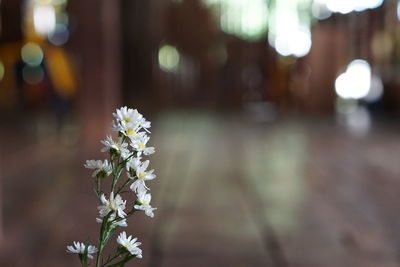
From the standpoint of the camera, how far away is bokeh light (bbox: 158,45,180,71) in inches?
314

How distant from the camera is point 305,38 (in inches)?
320

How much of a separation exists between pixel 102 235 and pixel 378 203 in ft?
6.51

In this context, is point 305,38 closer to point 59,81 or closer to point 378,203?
point 59,81

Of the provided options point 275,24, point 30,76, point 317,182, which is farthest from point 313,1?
point 317,182

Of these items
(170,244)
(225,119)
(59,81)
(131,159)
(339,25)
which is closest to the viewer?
(131,159)

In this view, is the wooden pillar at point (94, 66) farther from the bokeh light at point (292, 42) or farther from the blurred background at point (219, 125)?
the bokeh light at point (292, 42)

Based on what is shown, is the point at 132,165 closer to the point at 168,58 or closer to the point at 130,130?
the point at 130,130

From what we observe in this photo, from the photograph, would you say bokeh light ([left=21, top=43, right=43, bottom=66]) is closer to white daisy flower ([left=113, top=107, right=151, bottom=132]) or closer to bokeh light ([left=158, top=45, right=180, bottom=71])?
bokeh light ([left=158, top=45, right=180, bottom=71])

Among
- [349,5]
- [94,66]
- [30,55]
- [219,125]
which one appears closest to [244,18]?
[349,5]

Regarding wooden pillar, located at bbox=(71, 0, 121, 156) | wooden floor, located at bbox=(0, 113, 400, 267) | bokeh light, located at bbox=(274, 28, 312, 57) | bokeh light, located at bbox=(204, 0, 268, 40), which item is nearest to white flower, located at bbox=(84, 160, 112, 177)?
wooden floor, located at bbox=(0, 113, 400, 267)

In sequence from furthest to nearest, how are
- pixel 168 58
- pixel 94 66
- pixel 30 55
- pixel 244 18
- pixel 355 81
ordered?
pixel 244 18 < pixel 168 58 < pixel 30 55 < pixel 355 81 < pixel 94 66

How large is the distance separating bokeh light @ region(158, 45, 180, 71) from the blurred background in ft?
0.08

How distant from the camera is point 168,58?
837cm

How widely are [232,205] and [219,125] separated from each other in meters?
3.68
